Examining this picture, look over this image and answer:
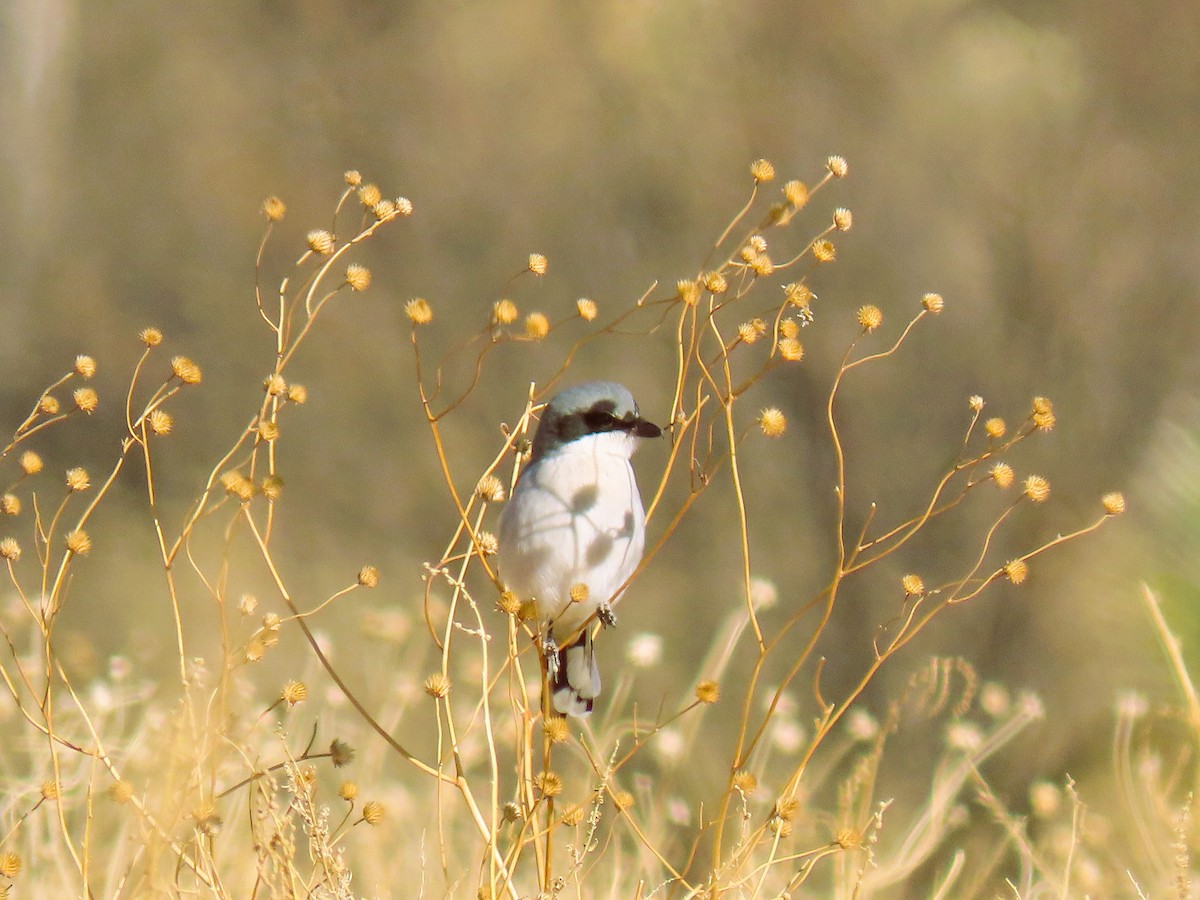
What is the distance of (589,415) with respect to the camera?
6.63ft

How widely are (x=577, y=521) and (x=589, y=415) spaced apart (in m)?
0.20

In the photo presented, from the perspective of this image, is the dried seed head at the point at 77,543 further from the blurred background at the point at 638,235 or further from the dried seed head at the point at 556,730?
the blurred background at the point at 638,235

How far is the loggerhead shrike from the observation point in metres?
1.90

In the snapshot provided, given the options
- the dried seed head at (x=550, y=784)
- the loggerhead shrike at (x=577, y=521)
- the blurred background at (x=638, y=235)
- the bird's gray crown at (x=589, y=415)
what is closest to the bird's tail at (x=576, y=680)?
the loggerhead shrike at (x=577, y=521)

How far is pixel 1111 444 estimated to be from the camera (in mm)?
3447

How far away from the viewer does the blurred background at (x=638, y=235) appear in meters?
3.52

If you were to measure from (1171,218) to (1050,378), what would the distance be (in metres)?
0.55

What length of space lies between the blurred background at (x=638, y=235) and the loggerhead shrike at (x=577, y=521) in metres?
1.67

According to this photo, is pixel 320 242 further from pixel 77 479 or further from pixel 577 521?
pixel 577 521

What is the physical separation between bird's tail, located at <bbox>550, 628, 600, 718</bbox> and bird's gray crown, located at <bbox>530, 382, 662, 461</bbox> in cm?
32

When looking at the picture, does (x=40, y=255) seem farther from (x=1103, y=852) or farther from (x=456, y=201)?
(x=1103, y=852)

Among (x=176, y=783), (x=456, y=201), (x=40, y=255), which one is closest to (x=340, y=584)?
(x=456, y=201)

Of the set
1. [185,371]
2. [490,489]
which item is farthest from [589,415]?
[185,371]

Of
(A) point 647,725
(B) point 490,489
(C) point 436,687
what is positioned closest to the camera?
(C) point 436,687
